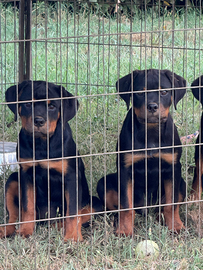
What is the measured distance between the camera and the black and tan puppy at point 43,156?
290cm

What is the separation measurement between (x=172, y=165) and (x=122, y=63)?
3.59 meters

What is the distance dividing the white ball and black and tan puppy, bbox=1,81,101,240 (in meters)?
0.39

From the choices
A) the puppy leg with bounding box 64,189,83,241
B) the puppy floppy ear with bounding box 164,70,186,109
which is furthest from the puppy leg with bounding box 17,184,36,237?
the puppy floppy ear with bounding box 164,70,186,109

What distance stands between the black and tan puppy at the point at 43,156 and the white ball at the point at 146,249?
394 mm

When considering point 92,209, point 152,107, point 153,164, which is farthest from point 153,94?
point 92,209

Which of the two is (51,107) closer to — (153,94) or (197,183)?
(153,94)

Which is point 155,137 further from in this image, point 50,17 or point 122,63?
point 50,17

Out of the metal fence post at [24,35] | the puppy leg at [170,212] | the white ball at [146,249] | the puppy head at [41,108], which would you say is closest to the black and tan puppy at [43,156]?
the puppy head at [41,108]

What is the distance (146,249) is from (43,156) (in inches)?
36.4

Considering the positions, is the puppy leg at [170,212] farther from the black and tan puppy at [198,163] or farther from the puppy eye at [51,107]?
the puppy eye at [51,107]

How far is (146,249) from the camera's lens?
8.75ft

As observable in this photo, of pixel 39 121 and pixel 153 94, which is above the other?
pixel 153 94

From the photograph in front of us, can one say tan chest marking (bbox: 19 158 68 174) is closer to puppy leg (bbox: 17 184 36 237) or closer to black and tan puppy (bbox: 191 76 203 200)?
puppy leg (bbox: 17 184 36 237)

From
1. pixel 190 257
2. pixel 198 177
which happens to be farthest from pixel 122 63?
pixel 190 257
